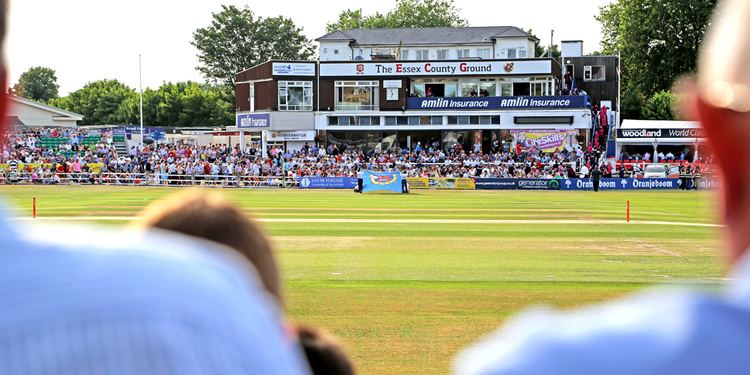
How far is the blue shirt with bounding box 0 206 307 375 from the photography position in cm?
104

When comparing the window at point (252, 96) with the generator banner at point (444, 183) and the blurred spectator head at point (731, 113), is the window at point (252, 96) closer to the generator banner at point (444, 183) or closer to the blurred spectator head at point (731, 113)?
the generator banner at point (444, 183)

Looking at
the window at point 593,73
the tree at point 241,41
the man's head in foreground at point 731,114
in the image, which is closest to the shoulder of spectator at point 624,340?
the man's head in foreground at point 731,114

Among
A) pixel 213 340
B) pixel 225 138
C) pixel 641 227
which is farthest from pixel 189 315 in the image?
pixel 225 138

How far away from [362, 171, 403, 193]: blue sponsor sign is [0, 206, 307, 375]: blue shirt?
47.0 m

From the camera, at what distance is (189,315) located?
1.05m

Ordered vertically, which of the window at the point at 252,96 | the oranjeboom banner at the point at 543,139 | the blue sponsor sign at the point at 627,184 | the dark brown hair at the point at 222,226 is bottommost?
the blue sponsor sign at the point at 627,184

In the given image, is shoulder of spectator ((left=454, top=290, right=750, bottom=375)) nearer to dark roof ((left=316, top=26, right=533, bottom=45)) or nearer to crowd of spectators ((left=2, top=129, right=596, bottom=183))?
crowd of spectators ((left=2, top=129, right=596, bottom=183))

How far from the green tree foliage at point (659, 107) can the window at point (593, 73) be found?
15986 mm

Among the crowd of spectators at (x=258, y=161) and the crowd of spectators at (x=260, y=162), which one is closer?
the crowd of spectators at (x=260, y=162)

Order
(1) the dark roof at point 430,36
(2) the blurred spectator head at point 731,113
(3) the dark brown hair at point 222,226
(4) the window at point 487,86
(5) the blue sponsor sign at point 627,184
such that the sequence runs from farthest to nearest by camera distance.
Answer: (1) the dark roof at point 430,36
(4) the window at point 487,86
(5) the blue sponsor sign at point 627,184
(3) the dark brown hair at point 222,226
(2) the blurred spectator head at point 731,113

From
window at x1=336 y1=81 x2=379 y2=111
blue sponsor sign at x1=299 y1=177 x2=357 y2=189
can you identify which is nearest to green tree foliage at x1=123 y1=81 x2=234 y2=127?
window at x1=336 y1=81 x2=379 y2=111

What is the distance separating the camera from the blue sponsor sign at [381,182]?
4825cm

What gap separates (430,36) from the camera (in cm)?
8500

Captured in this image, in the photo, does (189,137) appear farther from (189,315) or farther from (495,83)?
(189,315)
